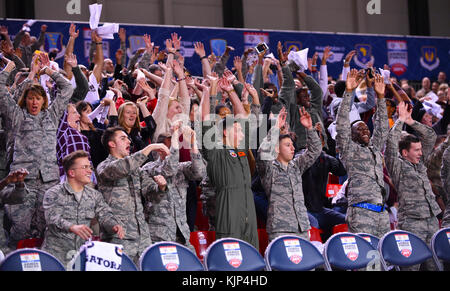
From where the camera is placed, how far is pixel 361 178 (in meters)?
5.86

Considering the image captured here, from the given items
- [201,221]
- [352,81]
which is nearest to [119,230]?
[201,221]

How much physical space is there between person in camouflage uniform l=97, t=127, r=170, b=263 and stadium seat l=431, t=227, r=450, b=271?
212 centimetres

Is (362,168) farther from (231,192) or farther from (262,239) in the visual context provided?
(231,192)

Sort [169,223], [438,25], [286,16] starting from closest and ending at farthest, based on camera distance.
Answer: [169,223]
[286,16]
[438,25]

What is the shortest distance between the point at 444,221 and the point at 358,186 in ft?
3.12

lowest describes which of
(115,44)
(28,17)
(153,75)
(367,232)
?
(367,232)

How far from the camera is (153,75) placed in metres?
7.06

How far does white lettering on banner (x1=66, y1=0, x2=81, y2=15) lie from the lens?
11.0 metres

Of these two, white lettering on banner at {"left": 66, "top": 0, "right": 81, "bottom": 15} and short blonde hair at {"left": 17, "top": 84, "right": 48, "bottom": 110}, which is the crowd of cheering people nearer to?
short blonde hair at {"left": 17, "top": 84, "right": 48, "bottom": 110}

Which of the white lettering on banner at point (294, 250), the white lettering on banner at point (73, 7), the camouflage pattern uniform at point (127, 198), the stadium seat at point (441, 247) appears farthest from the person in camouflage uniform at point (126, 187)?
the white lettering on banner at point (73, 7)

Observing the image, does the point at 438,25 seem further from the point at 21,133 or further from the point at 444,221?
the point at 21,133

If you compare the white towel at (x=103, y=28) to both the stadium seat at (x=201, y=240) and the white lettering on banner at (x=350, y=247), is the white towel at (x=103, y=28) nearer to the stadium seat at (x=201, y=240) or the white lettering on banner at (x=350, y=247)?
the stadium seat at (x=201, y=240)

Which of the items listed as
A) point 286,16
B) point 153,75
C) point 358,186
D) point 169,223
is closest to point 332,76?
point 286,16

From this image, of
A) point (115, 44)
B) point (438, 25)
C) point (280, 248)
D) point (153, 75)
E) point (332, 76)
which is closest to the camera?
point (280, 248)
